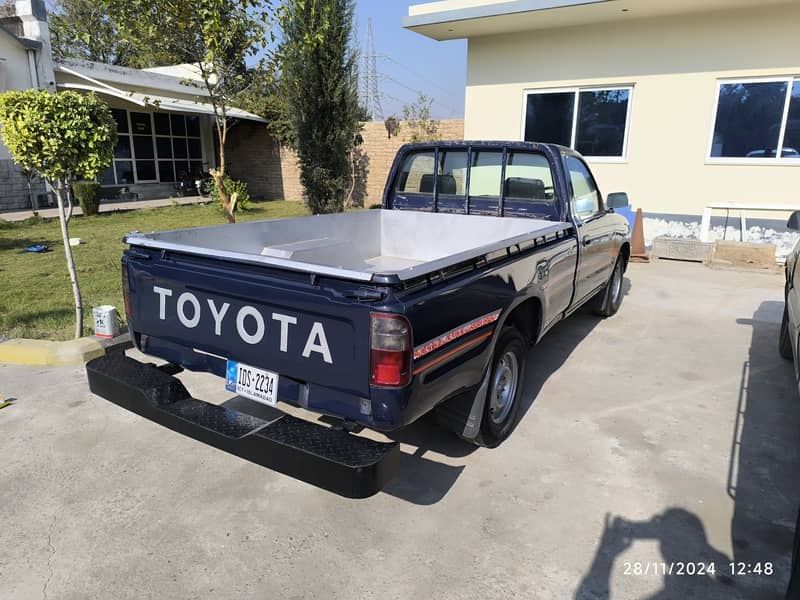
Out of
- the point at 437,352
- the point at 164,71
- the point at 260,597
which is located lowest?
the point at 260,597

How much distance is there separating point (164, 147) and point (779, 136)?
58.9ft

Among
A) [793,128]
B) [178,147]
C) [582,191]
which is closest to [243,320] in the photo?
[582,191]

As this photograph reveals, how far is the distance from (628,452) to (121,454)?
3.20 metres

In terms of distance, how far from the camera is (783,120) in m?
9.21

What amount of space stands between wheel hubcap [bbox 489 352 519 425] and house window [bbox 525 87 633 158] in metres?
8.41

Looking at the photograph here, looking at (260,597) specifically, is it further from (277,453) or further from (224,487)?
(224,487)

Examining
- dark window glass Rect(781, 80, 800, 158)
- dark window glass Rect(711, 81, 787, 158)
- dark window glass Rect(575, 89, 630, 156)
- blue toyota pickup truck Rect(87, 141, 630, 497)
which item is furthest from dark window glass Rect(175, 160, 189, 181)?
A: dark window glass Rect(781, 80, 800, 158)

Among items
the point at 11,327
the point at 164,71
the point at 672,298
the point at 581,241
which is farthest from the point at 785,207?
the point at 164,71

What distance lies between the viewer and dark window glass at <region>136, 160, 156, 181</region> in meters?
18.5

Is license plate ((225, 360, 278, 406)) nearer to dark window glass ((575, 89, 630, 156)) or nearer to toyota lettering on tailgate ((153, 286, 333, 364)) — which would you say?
toyota lettering on tailgate ((153, 286, 333, 364))

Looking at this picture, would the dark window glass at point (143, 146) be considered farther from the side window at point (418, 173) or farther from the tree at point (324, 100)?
the side window at point (418, 173)

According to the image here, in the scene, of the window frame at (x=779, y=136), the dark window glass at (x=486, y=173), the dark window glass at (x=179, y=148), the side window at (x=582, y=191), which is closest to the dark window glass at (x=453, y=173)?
the dark window glass at (x=486, y=173)

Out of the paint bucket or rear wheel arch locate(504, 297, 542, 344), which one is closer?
rear wheel arch locate(504, 297, 542, 344)

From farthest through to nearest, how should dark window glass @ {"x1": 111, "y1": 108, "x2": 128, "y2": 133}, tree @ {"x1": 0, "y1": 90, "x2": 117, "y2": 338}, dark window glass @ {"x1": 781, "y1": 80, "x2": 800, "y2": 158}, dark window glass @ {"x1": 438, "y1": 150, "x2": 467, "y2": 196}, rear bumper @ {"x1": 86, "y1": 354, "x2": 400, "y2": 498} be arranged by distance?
dark window glass @ {"x1": 111, "y1": 108, "x2": 128, "y2": 133}
dark window glass @ {"x1": 781, "y1": 80, "x2": 800, "y2": 158}
dark window glass @ {"x1": 438, "y1": 150, "x2": 467, "y2": 196}
tree @ {"x1": 0, "y1": 90, "x2": 117, "y2": 338}
rear bumper @ {"x1": 86, "y1": 354, "x2": 400, "y2": 498}
